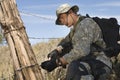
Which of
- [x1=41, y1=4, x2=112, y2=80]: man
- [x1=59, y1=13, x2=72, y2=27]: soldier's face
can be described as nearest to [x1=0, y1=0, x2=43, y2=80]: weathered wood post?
[x1=41, y1=4, x2=112, y2=80]: man

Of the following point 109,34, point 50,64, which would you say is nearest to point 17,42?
point 50,64

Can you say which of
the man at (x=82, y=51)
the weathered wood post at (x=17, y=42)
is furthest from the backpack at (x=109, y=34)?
the weathered wood post at (x=17, y=42)

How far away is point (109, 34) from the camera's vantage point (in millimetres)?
7543

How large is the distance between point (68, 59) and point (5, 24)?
40.7 inches

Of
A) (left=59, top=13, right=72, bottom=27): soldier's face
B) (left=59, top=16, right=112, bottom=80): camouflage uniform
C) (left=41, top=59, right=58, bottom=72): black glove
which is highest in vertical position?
(left=59, top=13, right=72, bottom=27): soldier's face

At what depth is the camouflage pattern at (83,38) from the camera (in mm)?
7199

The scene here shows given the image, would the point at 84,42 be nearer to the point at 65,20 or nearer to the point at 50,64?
the point at 65,20

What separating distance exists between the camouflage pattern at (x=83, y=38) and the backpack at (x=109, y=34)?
0.11m

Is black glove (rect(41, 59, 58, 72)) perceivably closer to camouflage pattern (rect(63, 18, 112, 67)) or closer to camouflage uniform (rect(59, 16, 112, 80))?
camouflage uniform (rect(59, 16, 112, 80))

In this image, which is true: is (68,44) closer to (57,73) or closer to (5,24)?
(5,24)

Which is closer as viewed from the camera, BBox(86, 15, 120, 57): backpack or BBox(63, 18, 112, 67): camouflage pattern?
BBox(63, 18, 112, 67): camouflage pattern

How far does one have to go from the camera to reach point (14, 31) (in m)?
6.94

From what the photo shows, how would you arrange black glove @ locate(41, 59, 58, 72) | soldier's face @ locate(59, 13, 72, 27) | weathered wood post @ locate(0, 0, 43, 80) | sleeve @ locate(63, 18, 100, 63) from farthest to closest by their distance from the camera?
black glove @ locate(41, 59, 58, 72) → soldier's face @ locate(59, 13, 72, 27) → sleeve @ locate(63, 18, 100, 63) → weathered wood post @ locate(0, 0, 43, 80)

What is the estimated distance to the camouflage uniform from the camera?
7.21 meters
